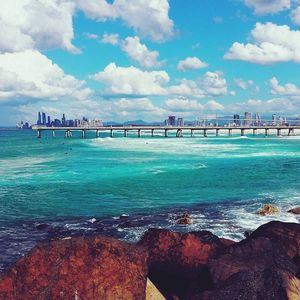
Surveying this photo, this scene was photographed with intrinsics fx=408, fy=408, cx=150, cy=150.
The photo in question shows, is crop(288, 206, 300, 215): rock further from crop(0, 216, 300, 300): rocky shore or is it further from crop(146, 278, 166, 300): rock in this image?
crop(146, 278, 166, 300): rock

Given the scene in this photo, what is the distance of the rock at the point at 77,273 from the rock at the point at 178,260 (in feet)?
7.01

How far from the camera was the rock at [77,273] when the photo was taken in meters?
8.98

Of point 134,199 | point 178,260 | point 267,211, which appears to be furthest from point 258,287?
point 134,199

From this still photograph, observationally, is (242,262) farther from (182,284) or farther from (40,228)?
(40,228)

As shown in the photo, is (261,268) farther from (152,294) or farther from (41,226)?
(41,226)

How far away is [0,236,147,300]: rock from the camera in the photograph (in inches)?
354

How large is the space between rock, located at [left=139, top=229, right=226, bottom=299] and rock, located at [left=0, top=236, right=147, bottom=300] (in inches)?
84.1

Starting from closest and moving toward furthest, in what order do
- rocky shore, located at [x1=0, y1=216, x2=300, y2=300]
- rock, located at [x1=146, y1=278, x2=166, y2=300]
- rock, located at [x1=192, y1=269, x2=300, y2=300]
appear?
rock, located at [x1=192, y1=269, x2=300, y2=300], rocky shore, located at [x1=0, y1=216, x2=300, y2=300], rock, located at [x1=146, y1=278, x2=166, y2=300]

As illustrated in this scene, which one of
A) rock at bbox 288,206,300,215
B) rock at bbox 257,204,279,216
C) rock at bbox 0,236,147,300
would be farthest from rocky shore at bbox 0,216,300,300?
rock at bbox 288,206,300,215

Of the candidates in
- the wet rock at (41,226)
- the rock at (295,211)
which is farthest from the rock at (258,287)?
the rock at (295,211)

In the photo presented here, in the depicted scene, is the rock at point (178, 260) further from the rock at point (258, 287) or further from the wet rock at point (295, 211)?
the wet rock at point (295, 211)

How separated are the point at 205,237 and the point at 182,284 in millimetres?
1718

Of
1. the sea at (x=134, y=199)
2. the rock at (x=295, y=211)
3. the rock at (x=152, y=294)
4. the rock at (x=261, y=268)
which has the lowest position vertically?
the sea at (x=134, y=199)

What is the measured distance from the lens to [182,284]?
36.9 ft
